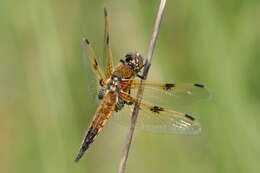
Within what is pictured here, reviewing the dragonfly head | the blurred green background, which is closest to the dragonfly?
the dragonfly head

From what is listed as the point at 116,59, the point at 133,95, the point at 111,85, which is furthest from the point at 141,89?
the point at 116,59

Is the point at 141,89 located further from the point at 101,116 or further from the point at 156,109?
the point at 101,116

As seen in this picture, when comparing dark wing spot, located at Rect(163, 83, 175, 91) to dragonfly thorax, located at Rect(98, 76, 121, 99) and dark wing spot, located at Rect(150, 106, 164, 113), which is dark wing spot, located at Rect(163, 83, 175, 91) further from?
dragonfly thorax, located at Rect(98, 76, 121, 99)

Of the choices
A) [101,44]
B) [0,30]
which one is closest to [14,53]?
[0,30]

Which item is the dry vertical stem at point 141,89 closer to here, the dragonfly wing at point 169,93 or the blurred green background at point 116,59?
the dragonfly wing at point 169,93

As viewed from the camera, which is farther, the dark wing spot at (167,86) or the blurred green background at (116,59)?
the blurred green background at (116,59)

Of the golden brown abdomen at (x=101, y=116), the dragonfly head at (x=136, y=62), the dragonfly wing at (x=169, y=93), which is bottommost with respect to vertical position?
the golden brown abdomen at (x=101, y=116)

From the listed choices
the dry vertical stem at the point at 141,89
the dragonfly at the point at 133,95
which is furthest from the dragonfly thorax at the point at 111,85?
the dry vertical stem at the point at 141,89
